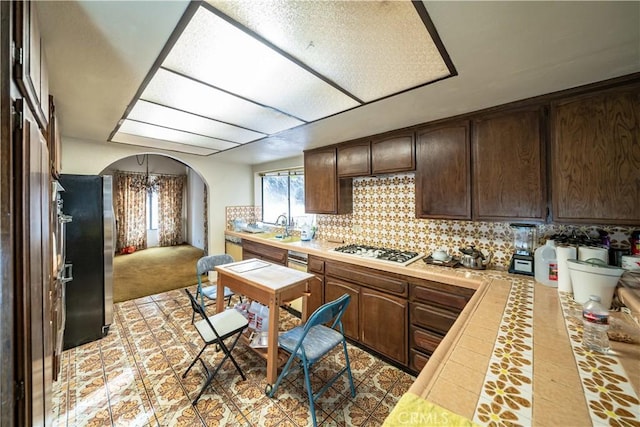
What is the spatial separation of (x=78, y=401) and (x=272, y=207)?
Result: 10.7ft

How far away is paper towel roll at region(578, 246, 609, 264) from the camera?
137 cm

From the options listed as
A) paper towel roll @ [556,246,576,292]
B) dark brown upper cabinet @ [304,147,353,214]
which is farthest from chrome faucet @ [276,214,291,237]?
paper towel roll @ [556,246,576,292]

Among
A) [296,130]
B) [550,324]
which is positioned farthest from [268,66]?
[550,324]

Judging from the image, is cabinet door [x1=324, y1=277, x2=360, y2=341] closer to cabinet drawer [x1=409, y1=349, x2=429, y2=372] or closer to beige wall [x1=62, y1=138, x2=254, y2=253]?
cabinet drawer [x1=409, y1=349, x2=429, y2=372]

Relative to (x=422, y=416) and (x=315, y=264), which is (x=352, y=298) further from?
(x=422, y=416)

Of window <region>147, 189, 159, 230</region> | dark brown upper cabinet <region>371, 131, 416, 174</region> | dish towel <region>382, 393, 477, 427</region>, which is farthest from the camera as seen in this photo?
window <region>147, 189, 159, 230</region>

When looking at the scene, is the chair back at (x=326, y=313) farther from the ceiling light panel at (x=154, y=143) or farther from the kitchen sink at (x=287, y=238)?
the ceiling light panel at (x=154, y=143)

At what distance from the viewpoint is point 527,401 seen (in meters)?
0.69

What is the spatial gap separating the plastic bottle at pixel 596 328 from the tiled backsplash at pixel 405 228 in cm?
107

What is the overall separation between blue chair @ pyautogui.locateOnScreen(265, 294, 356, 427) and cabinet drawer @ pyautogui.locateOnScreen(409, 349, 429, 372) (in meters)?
0.54

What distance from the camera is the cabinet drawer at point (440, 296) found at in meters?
1.71

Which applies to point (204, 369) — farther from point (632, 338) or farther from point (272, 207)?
point (272, 207)

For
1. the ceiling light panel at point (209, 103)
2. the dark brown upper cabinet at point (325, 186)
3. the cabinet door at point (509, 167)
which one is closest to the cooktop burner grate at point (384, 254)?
the dark brown upper cabinet at point (325, 186)

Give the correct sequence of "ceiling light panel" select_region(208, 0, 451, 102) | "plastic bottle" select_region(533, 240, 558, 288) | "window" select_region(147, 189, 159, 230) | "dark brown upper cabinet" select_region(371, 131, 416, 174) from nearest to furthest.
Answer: "ceiling light panel" select_region(208, 0, 451, 102) < "plastic bottle" select_region(533, 240, 558, 288) < "dark brown upper cabinet" select_region(371, 131, 416, 174) < "window" select_region(147, 189, 159, 230)
